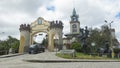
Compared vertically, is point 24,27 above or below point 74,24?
below

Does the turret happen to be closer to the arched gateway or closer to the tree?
the arched gateway

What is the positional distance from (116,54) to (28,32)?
2035 centimetres

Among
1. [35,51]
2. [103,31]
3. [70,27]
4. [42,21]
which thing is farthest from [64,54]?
[70,27]

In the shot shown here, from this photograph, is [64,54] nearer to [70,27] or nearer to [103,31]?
[103,31]

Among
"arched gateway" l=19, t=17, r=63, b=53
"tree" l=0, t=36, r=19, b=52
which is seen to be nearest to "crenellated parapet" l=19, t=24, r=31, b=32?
"arched gateway" l=19, t=17, r=63, b=53

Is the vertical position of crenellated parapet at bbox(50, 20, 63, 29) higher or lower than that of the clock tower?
lower

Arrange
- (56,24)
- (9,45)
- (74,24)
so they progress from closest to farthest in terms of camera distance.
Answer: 1. (56,24)
2. (9,45)
3. (74,24)

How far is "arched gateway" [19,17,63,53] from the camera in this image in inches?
1953

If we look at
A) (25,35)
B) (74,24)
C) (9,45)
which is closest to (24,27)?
(25,35)

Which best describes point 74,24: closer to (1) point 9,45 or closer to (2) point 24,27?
(1) point 9,45

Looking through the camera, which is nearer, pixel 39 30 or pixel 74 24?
pixel 39 30

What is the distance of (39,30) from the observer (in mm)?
51281

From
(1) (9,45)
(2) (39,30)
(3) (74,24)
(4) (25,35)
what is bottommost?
(1) (9,45)

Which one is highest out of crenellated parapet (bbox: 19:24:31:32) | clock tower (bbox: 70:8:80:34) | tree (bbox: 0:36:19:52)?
clock tower (bbox: 70:8:80:34)
